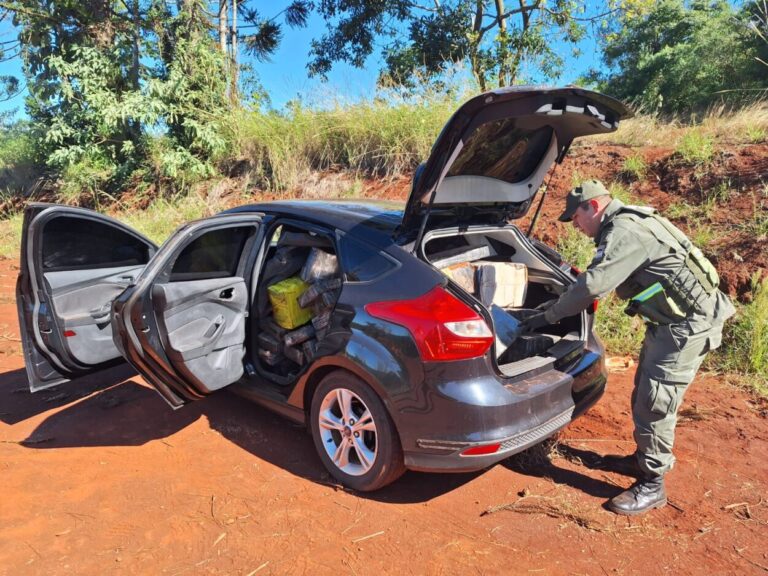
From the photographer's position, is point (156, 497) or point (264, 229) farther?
point (264, 229)

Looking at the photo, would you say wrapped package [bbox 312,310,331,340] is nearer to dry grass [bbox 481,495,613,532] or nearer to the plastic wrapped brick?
the plastic wrapped brick

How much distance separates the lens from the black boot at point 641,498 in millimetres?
2799

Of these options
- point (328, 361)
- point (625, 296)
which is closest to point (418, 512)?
point (328, 361)

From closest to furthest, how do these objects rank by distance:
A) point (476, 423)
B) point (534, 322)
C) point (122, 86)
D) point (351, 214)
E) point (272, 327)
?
point (476, 423)
point (534, 322)
point (351, 214)
point (272, 327)
point (122, 86)

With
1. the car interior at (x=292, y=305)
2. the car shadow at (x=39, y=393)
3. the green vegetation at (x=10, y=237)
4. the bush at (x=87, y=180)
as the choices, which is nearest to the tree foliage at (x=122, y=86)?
the bush at (x=87, y=180)

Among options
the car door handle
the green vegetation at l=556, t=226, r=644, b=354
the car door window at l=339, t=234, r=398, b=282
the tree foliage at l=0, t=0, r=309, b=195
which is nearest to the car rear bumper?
the car door window at l=339, t=234, r=398, b=282

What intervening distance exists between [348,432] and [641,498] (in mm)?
1612

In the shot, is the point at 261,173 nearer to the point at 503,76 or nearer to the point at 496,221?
the point at 503,76

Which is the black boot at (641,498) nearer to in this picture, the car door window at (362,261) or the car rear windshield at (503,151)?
the car door window at (362,261)

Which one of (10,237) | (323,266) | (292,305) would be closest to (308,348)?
(292,305)

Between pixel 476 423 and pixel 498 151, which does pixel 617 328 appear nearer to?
pixel 498 151

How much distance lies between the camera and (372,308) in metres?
2.77

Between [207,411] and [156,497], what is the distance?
1076 mm

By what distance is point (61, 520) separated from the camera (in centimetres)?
286
